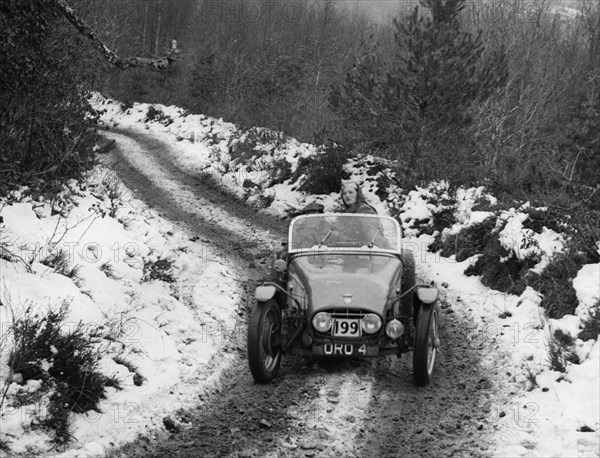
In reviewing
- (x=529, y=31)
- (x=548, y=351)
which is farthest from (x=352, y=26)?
(x=548, y=351)

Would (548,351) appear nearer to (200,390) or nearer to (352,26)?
(200,390)

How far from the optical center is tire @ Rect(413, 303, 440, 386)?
20.1ft

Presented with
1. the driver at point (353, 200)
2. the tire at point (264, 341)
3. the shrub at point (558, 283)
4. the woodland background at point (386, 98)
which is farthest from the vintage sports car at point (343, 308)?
the woodland background at point (386, 98)

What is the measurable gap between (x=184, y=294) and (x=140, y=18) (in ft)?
170

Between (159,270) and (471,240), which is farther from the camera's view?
(471,240)

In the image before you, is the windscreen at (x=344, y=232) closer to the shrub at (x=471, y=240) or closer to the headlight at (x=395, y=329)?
the headlight at (x=395, y=329)

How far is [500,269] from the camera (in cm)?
950

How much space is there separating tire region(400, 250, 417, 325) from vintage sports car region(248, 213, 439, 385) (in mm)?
13

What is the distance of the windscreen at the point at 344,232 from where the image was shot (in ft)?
25.1

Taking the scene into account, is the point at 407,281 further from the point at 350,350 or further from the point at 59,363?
the point at 59,363

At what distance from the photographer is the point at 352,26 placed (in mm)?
58406

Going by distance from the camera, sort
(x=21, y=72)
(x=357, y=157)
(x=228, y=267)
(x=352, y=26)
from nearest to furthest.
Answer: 1. (x=21, y=72)
2. (x=228, y=267)
3. (x=357, y=157)
4. (x=352, y=26)

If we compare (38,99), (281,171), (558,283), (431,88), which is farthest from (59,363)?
(281,171)

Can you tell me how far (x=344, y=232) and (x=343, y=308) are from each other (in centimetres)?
168
